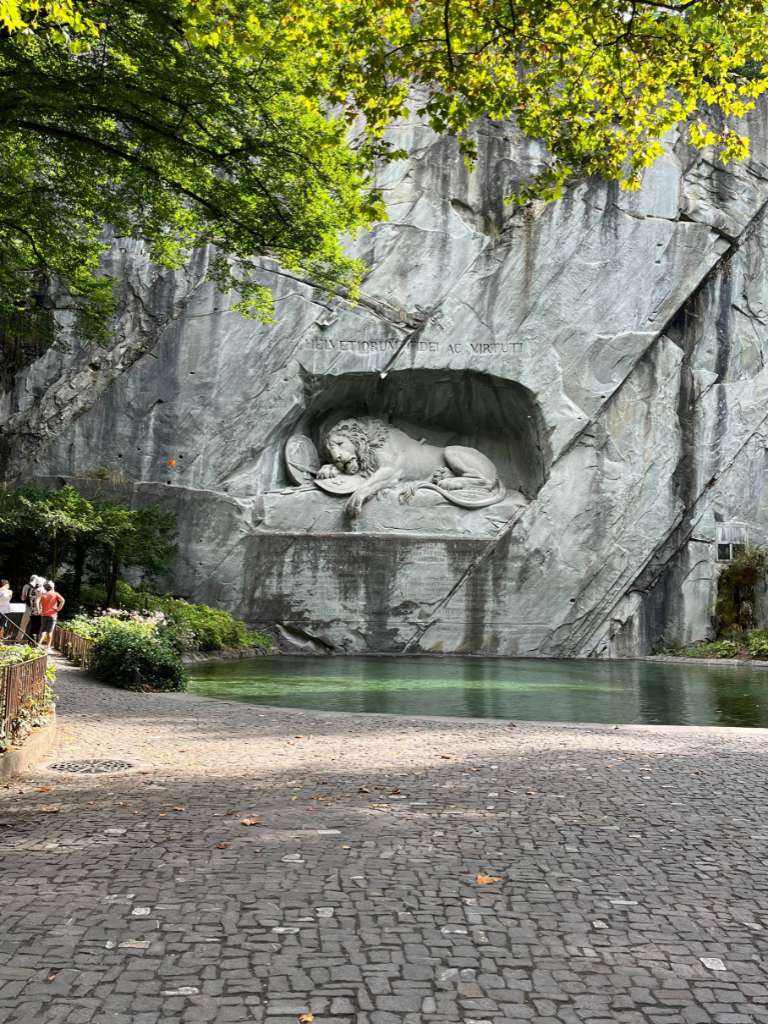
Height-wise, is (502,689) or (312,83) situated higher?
(312,83)

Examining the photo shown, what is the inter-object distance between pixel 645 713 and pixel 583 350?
49.4ft

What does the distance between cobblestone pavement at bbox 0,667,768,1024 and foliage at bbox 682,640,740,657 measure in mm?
17260

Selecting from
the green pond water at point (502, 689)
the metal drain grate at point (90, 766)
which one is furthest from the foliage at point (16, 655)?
the green pond water at point (502, 689)

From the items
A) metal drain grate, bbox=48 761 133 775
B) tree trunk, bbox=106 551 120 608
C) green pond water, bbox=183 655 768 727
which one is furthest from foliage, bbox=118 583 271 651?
metal drain grate, bbox=48 761 133 775

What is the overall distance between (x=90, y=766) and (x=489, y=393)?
20536 mm

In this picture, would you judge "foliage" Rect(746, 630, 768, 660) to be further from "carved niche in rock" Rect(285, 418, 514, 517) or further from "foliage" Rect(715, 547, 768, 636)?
"carved niche in rock" Rect(285, 418, 514, 517)

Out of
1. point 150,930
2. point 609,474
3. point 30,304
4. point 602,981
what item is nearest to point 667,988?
point 602,981

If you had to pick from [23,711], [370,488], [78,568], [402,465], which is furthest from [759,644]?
[23,711]

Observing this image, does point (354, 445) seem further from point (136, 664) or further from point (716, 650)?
point (136, 664)

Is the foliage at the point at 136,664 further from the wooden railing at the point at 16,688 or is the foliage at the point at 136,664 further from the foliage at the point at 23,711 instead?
the wooden railing at the point at 16,688

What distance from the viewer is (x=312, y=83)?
857cm

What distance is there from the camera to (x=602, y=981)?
9.89 feet

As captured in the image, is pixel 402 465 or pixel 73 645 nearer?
pixel 73 645

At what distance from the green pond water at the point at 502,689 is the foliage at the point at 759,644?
6.76ft
